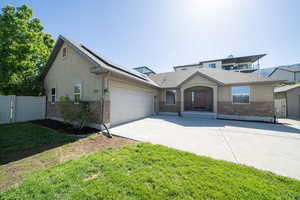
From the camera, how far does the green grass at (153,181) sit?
2078mm

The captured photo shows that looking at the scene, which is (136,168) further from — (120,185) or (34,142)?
(34,142)

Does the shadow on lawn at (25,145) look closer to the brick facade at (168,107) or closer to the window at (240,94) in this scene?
the brick facade at (168,107)

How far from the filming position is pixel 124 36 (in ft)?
34.3

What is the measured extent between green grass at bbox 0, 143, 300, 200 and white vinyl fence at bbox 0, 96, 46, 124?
31.3 ft

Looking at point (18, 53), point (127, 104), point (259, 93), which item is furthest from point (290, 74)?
point (18, 53)

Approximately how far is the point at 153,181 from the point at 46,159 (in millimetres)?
3485

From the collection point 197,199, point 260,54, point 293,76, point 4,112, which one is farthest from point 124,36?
point 293,76

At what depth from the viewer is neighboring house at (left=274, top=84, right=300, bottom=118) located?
40.5 feet

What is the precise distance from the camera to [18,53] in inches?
410

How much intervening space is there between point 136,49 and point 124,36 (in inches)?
83.3

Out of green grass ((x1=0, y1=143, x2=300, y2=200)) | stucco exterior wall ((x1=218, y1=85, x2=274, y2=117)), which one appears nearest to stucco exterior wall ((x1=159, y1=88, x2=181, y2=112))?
stucco exterior wall ((x1=218, y1=85, x2=274, y2=117))

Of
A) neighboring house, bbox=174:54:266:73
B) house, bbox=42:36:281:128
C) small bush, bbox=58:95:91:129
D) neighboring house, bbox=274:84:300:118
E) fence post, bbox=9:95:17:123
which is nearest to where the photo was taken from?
small bush, bbox=58:95:91:129

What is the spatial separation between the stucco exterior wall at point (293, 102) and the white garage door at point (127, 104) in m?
16.2

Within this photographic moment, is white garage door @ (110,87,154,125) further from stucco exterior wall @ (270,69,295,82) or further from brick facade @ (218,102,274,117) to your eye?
stucco exterior wall @ (270,69,295,82)
